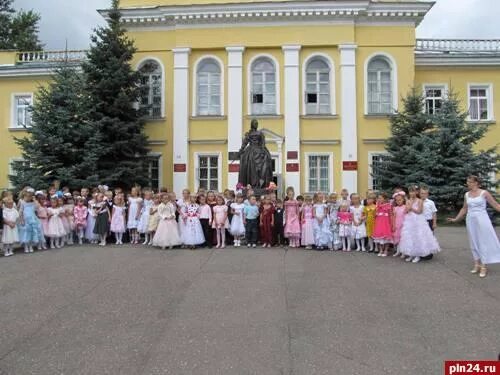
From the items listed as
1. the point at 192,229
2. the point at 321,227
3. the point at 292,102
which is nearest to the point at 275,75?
the point at 292,102

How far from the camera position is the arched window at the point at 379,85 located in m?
23.0

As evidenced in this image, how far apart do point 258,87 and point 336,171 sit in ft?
18.7

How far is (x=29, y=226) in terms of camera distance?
1171cm

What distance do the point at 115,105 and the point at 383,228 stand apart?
13.8 metres

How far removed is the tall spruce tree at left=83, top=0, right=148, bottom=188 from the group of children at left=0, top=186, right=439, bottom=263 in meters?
7.11

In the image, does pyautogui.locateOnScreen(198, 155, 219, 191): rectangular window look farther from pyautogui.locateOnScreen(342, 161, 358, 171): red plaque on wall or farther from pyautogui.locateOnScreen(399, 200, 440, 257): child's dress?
pyautogui.locateOnScreen(399, 200, 440, 257): child's dress

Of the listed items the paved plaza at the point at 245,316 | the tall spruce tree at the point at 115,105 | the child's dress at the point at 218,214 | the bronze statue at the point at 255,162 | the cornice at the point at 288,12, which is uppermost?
the cornice at the point at 288,12

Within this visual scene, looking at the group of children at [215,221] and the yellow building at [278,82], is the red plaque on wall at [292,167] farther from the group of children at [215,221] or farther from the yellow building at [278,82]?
the group of children at [215,221]

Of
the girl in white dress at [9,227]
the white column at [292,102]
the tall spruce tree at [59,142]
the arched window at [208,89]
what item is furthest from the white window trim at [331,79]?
the girl in white dress at [9,227]

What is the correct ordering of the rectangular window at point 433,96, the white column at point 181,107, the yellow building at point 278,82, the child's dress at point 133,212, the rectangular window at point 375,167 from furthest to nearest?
the rectangular window at point 433,96 → the white column at point 181,107 → the yellow building at point 278,82 → the rectangular window at point 375,167 → the child's dress at point 133,212

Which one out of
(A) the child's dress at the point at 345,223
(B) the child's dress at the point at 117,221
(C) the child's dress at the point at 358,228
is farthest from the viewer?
(B) the child's dress at the point at 117,221

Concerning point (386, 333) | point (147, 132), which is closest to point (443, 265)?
point (386, 333)

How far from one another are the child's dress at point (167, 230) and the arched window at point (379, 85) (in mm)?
14433

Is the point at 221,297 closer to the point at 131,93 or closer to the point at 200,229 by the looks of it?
the point at 200,229
